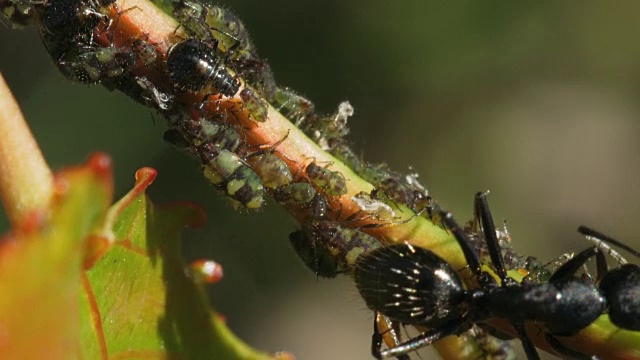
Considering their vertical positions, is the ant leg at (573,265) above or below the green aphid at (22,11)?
above

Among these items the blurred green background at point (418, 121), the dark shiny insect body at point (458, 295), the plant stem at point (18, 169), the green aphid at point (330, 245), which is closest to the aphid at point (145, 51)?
the plant stem at point (18, 169)

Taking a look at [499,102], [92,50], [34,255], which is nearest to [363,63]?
[499,102]

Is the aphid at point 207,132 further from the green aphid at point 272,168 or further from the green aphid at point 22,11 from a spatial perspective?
the green aphid at point 22,11

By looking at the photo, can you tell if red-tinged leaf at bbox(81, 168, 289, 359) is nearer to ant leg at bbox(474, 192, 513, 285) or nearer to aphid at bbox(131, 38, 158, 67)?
aphid at bbox(131, 38, 158, 67)

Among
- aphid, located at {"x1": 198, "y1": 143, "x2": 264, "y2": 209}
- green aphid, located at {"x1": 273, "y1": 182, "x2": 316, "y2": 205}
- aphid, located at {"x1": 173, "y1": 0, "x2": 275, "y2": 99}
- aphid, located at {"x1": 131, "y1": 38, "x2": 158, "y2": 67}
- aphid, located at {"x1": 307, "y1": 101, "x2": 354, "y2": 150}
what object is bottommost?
aphid, located at {"x1": 198, "y1": 143, "x2": 264, "y2": 209}

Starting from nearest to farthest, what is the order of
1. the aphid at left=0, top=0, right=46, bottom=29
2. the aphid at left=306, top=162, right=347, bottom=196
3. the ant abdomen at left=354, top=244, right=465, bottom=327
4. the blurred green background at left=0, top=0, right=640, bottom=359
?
1. the aphid at left=306, top=162, right=347, bottom=196
2. the aphid at left=0, top=0, right=46, bottom=29
3. the ant abdomen at left=354, top=244, right=465, bottom=327
4. the blurred green background at left=0, top=0, right=640, bottom=359

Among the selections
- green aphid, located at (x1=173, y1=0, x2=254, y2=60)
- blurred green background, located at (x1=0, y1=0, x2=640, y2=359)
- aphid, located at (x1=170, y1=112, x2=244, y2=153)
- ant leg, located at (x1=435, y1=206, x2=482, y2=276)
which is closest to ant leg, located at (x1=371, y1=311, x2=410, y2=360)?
ant leg, located at (x1=435, y1=206, x2=482, y2=276)
